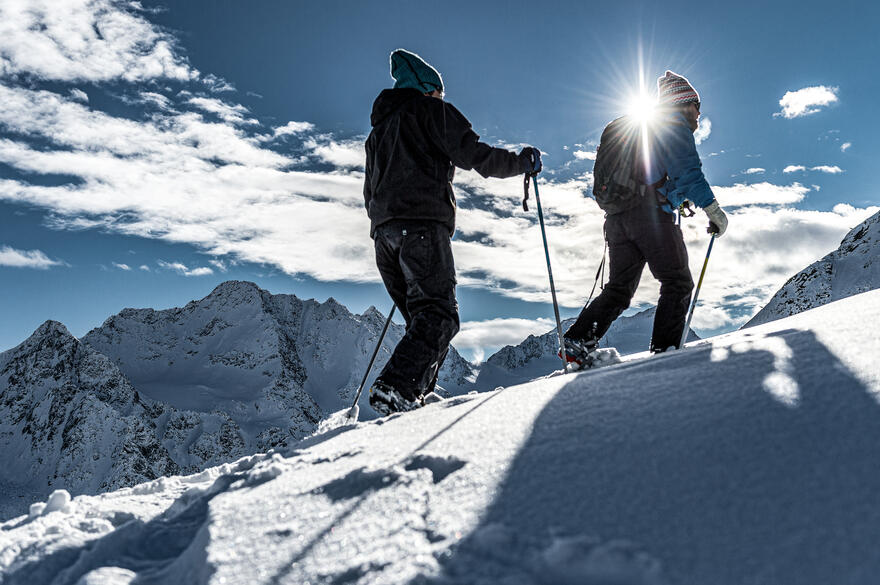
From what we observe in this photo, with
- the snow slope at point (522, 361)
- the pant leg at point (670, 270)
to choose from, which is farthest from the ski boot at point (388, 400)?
the snow slope at point (522, 361)

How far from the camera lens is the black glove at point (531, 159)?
3.46 meters

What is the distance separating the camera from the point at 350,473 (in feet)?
4.69

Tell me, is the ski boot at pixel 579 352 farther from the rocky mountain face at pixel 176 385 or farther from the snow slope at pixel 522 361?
the snow slope at pixel 522 361

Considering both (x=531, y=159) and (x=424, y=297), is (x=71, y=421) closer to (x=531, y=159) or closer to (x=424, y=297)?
(x=424, y=297)

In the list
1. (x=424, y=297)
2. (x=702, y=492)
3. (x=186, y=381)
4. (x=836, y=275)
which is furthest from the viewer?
(x=186, y=381)

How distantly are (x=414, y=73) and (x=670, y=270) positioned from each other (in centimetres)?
250

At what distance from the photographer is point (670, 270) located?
13.1ft

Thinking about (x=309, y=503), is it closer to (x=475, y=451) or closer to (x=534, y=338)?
(x=475, y=451)

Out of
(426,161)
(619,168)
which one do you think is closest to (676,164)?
(619,168)

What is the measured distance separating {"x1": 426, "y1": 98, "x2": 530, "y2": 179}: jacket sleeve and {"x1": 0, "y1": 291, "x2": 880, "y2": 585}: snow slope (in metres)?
1.93

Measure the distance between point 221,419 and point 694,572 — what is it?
154021mm

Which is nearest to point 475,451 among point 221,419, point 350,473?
point 350,473

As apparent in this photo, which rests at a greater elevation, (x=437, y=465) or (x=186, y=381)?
(x=186, y=381)

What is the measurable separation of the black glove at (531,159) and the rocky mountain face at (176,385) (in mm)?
117147
